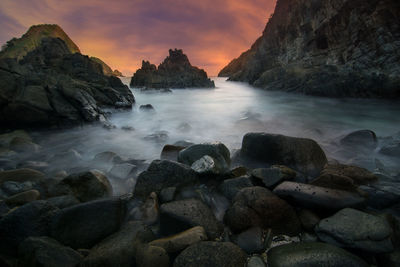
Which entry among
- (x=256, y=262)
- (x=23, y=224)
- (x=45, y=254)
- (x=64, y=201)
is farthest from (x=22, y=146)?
(x=256, y=262)

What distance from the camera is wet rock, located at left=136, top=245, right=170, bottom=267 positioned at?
201 cm

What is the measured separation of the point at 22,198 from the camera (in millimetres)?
Answer: 3018

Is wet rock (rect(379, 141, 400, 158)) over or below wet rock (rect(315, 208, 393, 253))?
below

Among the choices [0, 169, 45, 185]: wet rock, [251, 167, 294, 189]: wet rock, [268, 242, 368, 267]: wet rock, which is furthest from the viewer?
[0, 169, 45, 185]: wet rock

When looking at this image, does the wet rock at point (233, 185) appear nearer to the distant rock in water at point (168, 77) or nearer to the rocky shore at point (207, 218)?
the rocky shore at point (207, 218)

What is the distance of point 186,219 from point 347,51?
28.2 metres

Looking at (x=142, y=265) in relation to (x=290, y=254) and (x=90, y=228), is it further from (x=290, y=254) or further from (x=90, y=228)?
(x=290, y=254)

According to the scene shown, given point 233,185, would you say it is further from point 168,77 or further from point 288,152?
point 168,77

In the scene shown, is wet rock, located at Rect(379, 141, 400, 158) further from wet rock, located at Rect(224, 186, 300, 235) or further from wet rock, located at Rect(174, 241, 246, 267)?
wet rock, located at Rect(174, 241, 246, 267)

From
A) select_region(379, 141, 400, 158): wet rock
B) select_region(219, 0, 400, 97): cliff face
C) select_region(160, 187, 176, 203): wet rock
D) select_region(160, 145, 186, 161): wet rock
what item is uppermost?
select_region(219, 0, 400, 97): cliff face

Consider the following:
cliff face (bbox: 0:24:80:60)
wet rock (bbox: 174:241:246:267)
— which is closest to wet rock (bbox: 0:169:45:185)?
wet rock (bbox: 174:241:246:267)

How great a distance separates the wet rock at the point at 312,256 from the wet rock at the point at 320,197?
1.98ft

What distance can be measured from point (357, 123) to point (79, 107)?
13.9 meters

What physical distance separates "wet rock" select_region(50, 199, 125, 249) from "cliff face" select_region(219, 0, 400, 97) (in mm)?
21098
